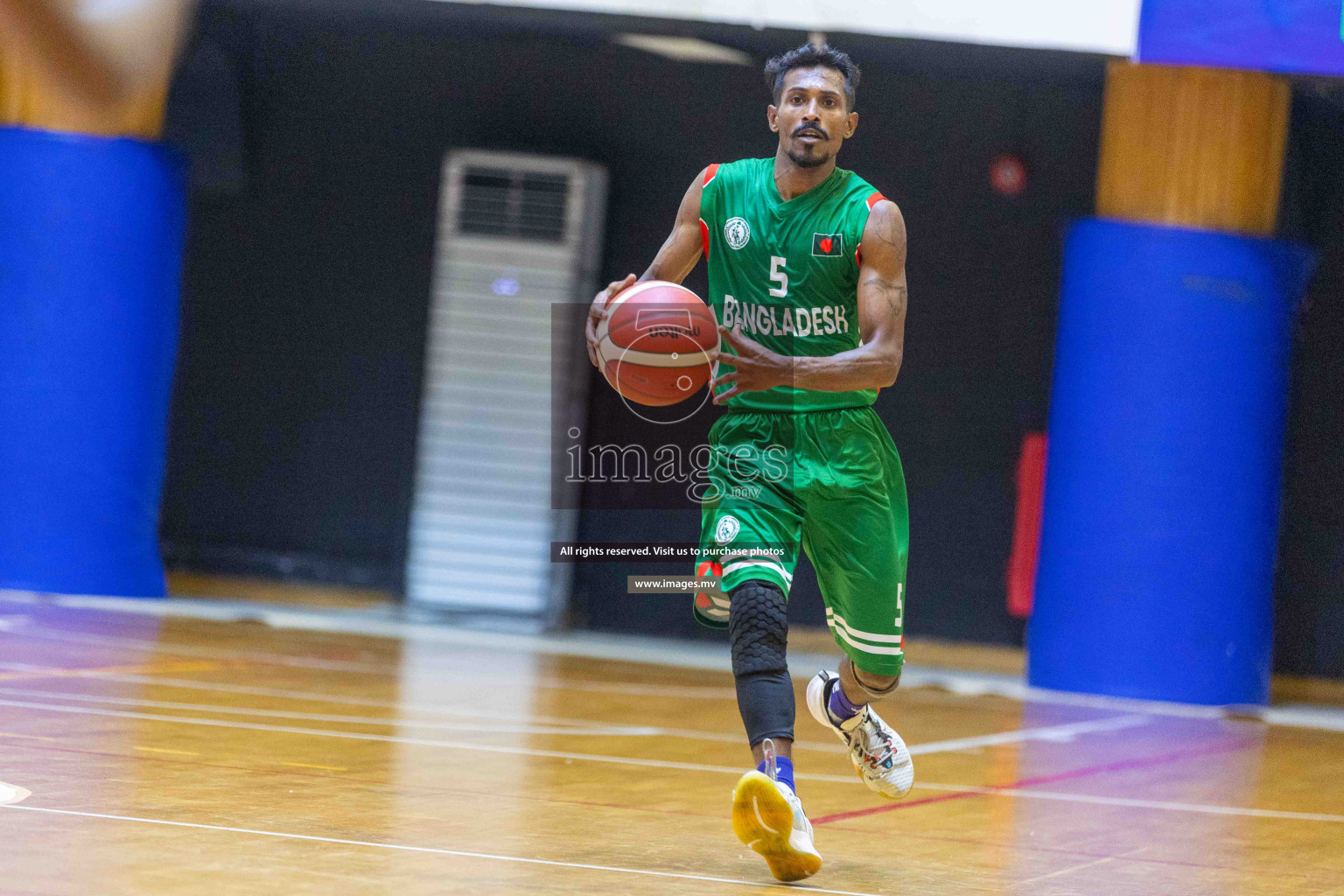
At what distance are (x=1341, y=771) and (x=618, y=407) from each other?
16.3ft

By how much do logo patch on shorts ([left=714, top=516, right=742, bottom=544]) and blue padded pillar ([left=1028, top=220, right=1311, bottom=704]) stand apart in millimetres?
5310

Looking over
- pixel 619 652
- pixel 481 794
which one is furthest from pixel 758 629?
pixel 619 652

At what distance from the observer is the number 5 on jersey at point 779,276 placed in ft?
15.3

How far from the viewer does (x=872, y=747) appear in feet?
16.4

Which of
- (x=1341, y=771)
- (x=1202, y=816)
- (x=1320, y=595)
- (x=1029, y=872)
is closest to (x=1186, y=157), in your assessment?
(x=1320, y=595)

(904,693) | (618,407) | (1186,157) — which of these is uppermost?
(1186,157)

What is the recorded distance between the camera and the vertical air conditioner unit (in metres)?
11.1

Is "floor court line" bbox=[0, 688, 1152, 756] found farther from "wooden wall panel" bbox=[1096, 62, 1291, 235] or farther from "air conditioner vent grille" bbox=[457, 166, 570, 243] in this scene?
"air conditioner vent grille" bbox=[457, 166, 570, 243]

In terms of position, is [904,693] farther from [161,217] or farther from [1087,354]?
[161,217]

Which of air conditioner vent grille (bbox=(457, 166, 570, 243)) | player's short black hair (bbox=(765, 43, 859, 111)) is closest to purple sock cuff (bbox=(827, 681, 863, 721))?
player's short black hair (bbox=(765, 43, 859, 111))

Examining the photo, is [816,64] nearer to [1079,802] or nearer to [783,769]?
[783,769]

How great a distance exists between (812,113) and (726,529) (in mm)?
1066

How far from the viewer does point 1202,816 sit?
582cm

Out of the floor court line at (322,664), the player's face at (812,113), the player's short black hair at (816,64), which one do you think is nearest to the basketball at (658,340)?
the player's face at (812,113)
